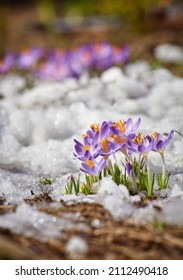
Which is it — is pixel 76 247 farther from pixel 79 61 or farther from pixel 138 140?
pixel 79 61

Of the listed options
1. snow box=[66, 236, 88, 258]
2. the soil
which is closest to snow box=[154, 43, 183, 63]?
the soil

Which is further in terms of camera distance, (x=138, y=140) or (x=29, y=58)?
(x=29, y=58)

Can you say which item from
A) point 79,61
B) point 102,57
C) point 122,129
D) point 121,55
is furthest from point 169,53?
point 122,129

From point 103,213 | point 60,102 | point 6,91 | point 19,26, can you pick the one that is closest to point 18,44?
point 19,26

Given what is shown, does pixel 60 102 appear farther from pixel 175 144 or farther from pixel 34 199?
pixel 34 199

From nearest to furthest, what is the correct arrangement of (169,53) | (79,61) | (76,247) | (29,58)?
(76,247) < (79,61) < (29,58) < (169,53)

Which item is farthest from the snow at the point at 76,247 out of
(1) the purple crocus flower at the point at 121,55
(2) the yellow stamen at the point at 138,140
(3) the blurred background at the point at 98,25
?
(3) the blurred background at the point at 98,25

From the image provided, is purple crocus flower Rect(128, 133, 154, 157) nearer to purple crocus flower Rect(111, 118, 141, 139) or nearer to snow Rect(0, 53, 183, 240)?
purple crocus flower Rect(111, 118, 141, 139)

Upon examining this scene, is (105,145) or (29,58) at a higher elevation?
(29,58)
